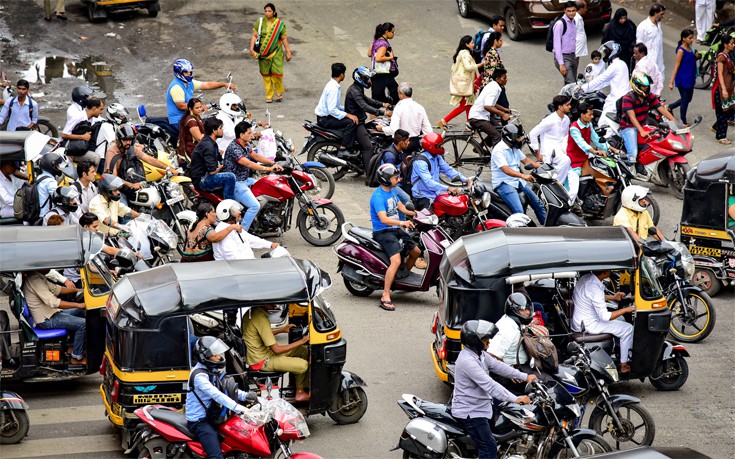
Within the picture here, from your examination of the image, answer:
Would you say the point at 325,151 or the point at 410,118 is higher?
the point at 410,118

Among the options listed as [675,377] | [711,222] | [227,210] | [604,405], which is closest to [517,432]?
[604,405]

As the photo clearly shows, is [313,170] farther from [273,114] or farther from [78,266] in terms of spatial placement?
[78,266]

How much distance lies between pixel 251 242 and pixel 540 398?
4965mm

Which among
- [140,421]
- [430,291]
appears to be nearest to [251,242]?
[430,291]

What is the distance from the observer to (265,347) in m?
10.9

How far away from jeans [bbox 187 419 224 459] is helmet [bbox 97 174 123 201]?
15.4ft

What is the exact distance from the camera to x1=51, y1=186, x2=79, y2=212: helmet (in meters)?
13.1

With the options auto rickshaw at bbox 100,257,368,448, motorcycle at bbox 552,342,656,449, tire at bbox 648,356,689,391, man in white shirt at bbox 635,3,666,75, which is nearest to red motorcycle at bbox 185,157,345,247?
auto rickshaw at bbox 100,257,368,448

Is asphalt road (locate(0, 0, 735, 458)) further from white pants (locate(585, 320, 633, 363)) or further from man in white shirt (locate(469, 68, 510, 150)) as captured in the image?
man in white shirt (locate(469, 68, 510, 150))

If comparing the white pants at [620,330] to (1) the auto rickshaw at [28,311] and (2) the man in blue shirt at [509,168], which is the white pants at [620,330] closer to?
(2) the man in blue shirt at [509,168]

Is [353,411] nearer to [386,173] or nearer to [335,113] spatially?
[386,173]

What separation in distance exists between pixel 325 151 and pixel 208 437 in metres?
8.83

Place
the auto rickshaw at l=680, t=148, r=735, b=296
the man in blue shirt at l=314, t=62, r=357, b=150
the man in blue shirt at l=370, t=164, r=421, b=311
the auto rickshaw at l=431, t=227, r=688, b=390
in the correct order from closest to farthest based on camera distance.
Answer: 1. the auto rickshaw at l=431, t=227, r=688, b=390
2. the man in blue shirt at l=370, t=164, r=421, b=311
3. the auto rickshaw at l=680, t=148, r=735, b=296
4. the man in blue shirt at l=314, t=62, r=357, b=150

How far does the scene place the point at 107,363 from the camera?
10734 millimetres
